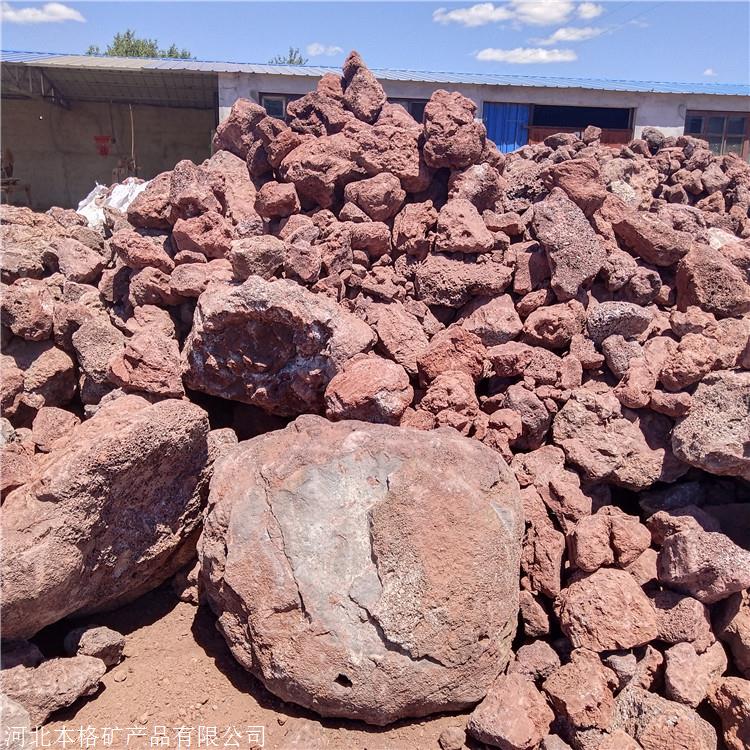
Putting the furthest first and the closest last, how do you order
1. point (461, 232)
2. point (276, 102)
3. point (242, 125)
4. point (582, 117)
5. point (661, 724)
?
point (582, 117), point (276, 102), point (242, 125), point (461, 232), point (661, 724)

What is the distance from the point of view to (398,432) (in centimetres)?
287

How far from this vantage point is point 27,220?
5457 millimetres

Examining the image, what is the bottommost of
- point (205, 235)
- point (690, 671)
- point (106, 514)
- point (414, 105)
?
point (690, 671)

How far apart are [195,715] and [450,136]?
3.82 metres

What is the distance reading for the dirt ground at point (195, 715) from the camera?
2520mm

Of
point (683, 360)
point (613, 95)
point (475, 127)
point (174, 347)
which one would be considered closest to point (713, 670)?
point (683, 360)

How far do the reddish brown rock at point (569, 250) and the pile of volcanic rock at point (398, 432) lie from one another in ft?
0.06

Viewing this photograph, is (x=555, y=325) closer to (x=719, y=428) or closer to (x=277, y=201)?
(x=719, y=428)

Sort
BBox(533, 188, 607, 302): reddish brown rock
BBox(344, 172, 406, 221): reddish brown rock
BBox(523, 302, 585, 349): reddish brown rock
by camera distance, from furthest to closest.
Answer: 1. BBox(344, 172, 406, 221): reddish brown rock
2. BBox(533, 188, 607, 302): reddish brown rock
3. BBox(523, 302, 585, 349): reddish brown rock

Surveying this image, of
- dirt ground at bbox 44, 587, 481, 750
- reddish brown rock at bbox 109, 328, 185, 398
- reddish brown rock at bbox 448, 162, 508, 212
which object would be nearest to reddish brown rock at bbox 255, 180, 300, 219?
reddish brown rock at bbox 448, 162, 508, 212

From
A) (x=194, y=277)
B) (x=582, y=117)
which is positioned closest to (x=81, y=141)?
(x=582, y=117)

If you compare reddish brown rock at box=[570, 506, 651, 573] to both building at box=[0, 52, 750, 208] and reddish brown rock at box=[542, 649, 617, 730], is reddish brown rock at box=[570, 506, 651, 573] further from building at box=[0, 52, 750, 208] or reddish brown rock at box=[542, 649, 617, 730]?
building at box=[0, 52, 750, 208]

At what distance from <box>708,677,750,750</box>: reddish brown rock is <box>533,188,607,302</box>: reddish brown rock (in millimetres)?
2170

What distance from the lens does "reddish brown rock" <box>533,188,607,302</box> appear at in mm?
3768
